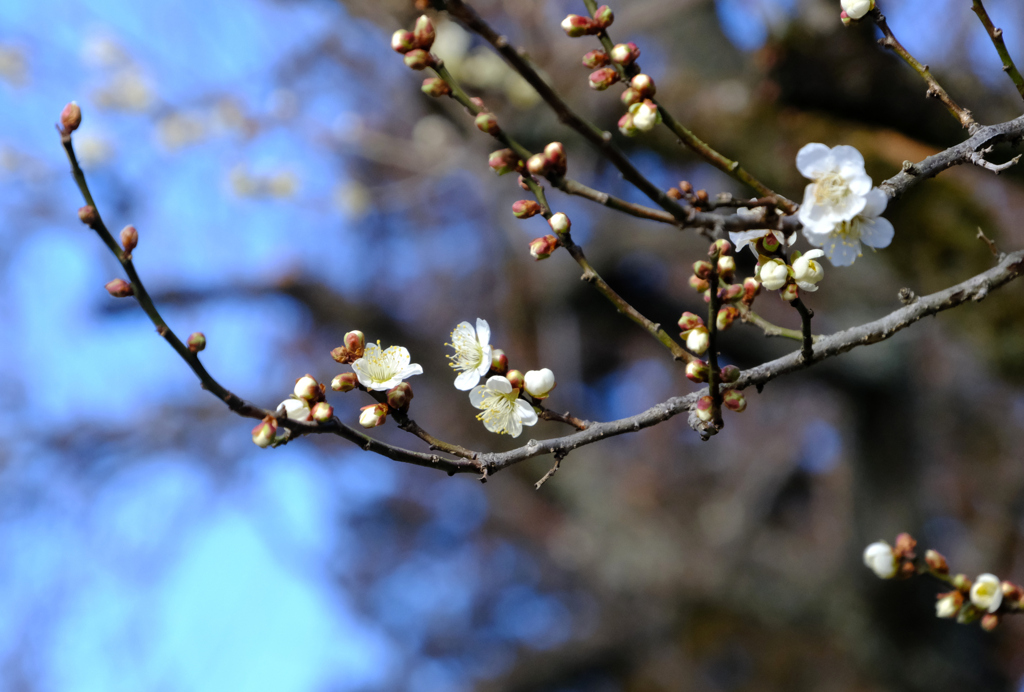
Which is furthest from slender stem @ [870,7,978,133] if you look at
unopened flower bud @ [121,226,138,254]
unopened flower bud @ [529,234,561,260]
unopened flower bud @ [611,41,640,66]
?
unopened flower bud @ [121,226,138,254]

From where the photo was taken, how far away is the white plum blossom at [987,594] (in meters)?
1.20

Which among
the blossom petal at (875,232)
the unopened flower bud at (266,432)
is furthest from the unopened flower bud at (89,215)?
the blossom petal at (875,232)

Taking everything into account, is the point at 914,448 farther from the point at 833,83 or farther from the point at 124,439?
the point at 124,439

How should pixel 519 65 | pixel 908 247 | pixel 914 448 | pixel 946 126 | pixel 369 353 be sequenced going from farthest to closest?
pixel 914 448 → pixel 908 247 → pixel 946 126 → pixel 369 353 → pixel 519 65

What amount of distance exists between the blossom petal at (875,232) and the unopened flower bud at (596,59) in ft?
1.22

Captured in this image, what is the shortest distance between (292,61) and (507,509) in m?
5.01

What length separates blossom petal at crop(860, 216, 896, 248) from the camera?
2.65 feet

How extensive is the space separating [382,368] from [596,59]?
50cm

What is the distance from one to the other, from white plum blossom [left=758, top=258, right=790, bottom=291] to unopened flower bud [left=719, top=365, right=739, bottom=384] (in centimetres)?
11

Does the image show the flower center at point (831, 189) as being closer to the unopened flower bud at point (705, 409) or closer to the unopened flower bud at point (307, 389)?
the unopened flower bud at point (705, 409)

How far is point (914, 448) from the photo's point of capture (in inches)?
138

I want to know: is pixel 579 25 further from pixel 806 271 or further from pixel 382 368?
pixel 382 368

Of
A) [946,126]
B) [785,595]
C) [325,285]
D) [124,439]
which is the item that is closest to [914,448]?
[785,595]

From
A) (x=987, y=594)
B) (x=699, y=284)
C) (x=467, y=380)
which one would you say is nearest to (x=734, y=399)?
(x=699, y=284)
